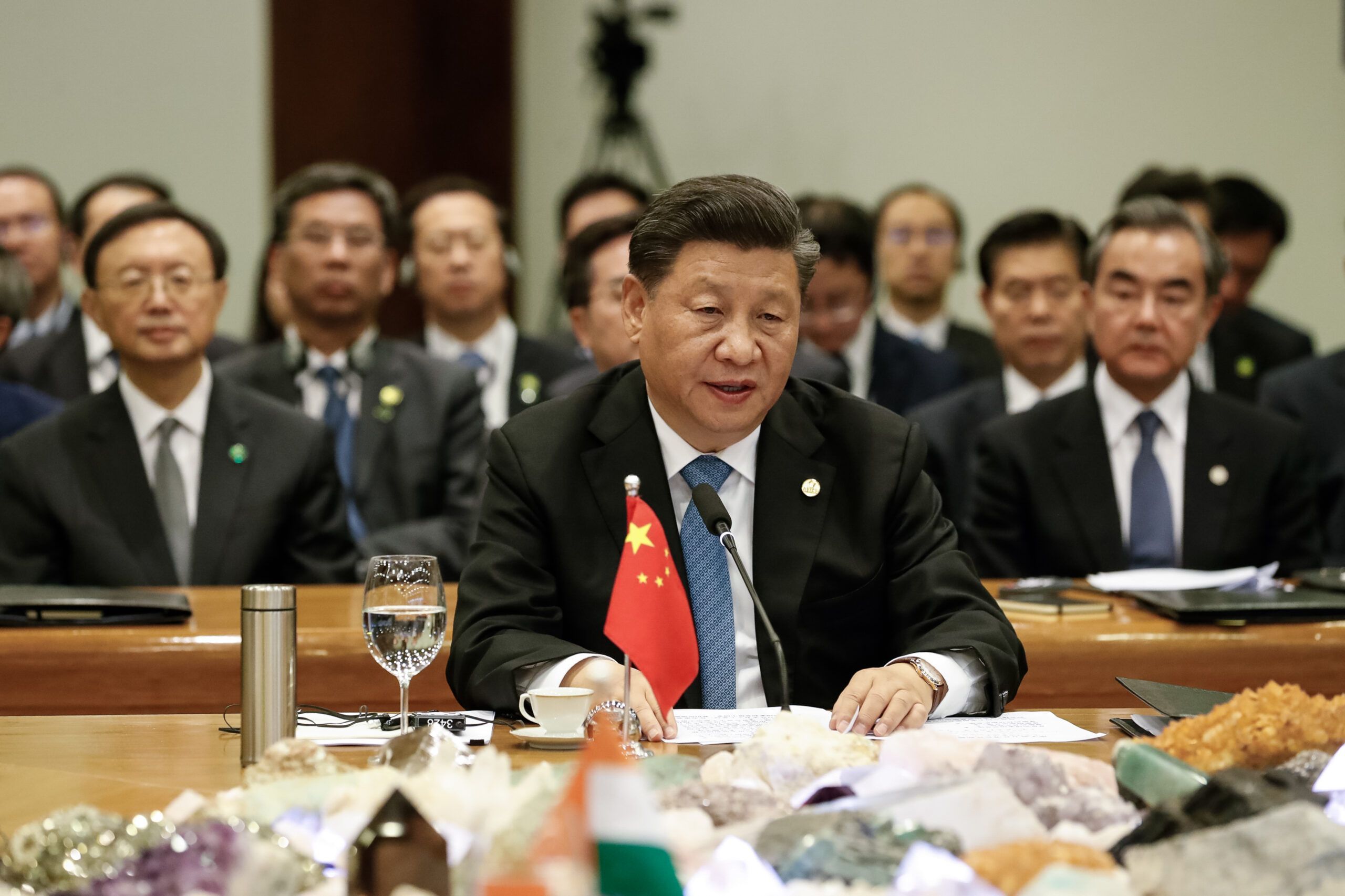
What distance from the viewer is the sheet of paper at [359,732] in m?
1.71

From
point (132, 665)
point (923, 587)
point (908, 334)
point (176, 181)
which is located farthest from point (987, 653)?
point (176, 181)

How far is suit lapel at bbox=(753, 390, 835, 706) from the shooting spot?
7.11 feet

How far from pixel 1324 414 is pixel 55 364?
381cm

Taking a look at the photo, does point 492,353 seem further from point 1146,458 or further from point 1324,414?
point 1324,414

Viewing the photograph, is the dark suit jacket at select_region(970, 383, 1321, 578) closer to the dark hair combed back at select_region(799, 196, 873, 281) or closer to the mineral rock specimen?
the dark hair combed back at select_region(799, 196, 873, 281)

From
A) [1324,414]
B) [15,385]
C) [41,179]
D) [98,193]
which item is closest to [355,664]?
[15,385]

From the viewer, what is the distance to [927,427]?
434 centimetres

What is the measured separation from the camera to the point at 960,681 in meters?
1.93

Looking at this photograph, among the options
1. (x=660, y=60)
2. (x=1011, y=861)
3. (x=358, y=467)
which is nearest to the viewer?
(x=1011, y=861)

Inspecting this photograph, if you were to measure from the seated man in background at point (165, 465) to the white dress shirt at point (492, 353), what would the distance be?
1323 millimetres

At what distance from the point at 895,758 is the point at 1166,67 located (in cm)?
573

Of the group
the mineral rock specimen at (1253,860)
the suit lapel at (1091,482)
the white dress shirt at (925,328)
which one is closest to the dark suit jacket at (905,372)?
the white dress shirt at (925,328)

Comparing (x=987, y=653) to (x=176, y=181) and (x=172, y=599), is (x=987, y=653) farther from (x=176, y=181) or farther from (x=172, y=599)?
(x=176, y=181)

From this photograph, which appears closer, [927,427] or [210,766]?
[210,766]
